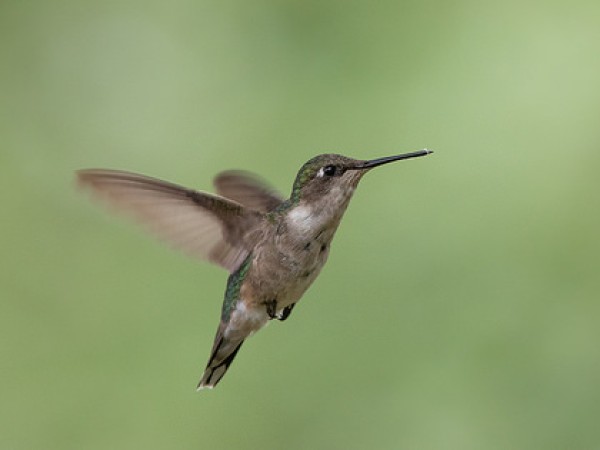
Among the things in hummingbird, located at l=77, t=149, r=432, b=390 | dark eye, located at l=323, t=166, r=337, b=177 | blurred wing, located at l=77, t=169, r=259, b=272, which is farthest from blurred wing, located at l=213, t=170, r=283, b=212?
dark eye, located at l=323, t=166, r=337, b=177

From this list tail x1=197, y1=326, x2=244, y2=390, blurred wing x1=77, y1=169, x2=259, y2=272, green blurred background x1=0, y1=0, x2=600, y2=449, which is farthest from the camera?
green blurred background x1=0, y1=0, x2=600, y2=449

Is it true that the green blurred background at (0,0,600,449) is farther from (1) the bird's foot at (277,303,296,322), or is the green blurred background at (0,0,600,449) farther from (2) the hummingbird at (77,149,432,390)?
(1) the bird's foot at (277,303,296,322)

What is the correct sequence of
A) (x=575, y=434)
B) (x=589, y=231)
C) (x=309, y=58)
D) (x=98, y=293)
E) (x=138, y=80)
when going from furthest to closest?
1. (x=138, y=80)
2. (x=309, y=58)
3. (x=98, y=293)
4. (x=589, y=231)
5. (x=575, y=434)

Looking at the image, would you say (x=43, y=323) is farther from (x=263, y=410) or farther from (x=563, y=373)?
(x=563, y=373)

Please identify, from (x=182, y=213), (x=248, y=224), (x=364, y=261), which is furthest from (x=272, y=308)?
(x=364, y=261)

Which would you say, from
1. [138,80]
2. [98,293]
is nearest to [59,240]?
[98,293]

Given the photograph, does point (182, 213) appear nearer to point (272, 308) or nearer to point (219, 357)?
point (272, 308)

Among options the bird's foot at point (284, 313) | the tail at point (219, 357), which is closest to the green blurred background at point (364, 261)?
the tail at point (219, 357)
